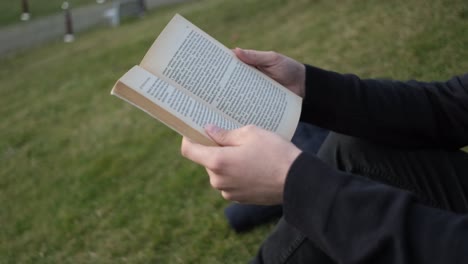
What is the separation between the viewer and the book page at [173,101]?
2.45 feet

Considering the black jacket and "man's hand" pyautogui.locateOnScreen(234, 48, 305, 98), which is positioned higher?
the black jacket

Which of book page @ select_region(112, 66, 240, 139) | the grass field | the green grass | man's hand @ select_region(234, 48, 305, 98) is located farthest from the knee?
the green grass

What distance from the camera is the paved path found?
8297 millimetres

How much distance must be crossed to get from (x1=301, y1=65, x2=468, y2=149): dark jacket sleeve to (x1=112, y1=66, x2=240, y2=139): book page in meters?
0.28

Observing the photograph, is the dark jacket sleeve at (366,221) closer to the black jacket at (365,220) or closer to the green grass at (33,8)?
the black jacket at (365,220)

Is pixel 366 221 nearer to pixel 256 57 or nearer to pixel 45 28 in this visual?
pixel 256 57

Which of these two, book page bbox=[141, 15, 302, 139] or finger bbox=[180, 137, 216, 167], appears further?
book page bbox=[141, 15, 302, 139]

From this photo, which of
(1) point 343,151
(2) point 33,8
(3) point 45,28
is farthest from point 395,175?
(2) point 33,8

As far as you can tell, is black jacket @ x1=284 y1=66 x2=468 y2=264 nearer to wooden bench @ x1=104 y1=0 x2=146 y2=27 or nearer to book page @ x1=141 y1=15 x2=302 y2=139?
book page @ x1=141 y1=15 x2=302 y2=139

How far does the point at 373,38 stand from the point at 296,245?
7.02 feet

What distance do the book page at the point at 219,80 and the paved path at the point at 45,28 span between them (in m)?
7.65

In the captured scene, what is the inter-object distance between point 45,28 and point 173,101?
963cm

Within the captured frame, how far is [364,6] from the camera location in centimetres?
329

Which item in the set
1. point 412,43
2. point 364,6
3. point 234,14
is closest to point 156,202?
point 412,43
